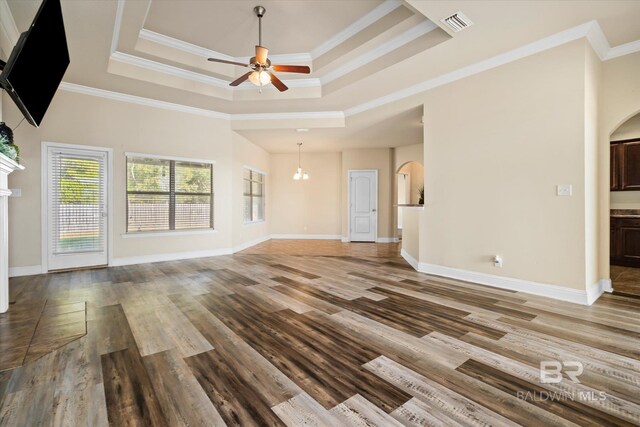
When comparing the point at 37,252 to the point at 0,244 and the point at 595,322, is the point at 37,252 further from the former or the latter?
the point at 595,322

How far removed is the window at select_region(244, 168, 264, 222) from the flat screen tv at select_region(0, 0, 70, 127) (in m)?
4.96

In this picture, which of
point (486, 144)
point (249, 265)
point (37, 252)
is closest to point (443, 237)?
point (486, 144)

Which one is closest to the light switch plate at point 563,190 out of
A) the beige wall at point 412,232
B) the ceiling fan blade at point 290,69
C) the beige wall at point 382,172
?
the beige wall at point 412,232

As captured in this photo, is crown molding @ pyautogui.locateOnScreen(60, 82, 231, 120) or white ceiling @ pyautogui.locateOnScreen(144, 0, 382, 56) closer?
white ceiling @ pyautogui.locateOnScreen(144, 0, 382, 56)

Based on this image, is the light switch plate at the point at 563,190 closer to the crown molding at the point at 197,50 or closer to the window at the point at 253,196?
the crown molding at the point at 197,50

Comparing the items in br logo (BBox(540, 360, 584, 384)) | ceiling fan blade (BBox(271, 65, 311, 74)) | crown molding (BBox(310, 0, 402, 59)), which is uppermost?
crown molding (BBox(310, 0, 402, 59))

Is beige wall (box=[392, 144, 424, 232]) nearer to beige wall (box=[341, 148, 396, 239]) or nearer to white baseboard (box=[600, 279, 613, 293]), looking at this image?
beige wall (box=[341, 148, 396, 239])

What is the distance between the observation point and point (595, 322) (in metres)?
2.72

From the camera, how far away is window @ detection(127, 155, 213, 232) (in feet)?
18.1

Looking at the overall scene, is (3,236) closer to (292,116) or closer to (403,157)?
(292,116)

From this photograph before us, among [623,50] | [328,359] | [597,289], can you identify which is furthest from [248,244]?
[623,50]

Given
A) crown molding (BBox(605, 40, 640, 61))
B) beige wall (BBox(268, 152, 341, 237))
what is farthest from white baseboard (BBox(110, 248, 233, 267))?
crown molding (BBox(605, 40, 640, 61))

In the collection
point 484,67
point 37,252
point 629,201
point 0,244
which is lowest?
point 37,252

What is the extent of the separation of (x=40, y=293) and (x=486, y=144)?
19.9 ft
